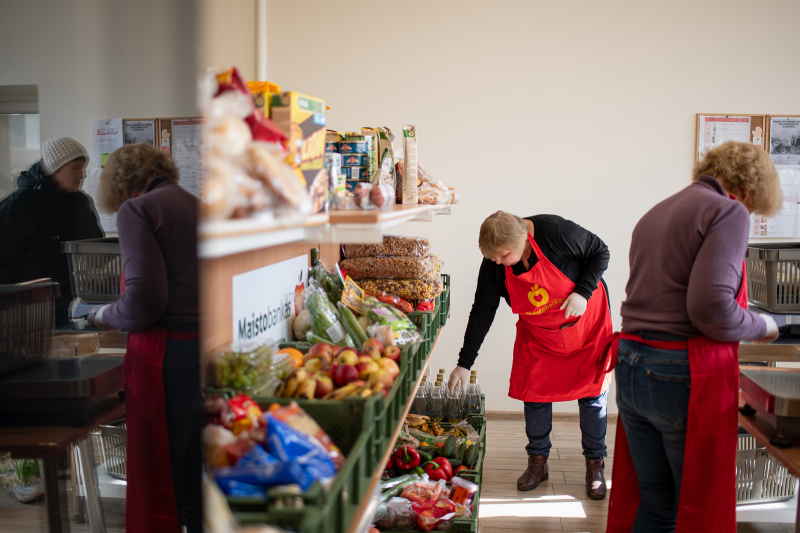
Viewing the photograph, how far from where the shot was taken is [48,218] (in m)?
0.52

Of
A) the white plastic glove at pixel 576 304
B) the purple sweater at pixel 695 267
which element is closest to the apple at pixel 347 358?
the purple sweater at pixel 695 267

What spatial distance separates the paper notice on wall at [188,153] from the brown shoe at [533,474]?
2.97 meters

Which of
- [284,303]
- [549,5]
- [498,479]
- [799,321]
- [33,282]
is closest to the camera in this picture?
[33,282]

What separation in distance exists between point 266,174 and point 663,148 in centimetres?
400

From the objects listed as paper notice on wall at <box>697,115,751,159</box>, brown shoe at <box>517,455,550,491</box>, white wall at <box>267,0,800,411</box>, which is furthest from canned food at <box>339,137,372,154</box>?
paper notice on wall at <box>697,115,751,159</box>

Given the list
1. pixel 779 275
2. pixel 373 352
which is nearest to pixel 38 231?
pixel 373 352

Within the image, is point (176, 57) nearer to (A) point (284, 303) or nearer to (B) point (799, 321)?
(A) point (284, 303)

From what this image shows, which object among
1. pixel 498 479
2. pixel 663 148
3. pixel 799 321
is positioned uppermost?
pixel 663 148

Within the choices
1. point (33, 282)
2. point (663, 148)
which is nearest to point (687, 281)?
point (33, 282)

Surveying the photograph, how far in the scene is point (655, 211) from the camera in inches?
74.0

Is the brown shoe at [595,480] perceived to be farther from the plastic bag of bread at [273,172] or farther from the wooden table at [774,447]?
the plastic bag of bread at [273,172]

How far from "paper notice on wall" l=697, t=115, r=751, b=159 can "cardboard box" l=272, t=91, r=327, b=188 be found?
3772 millimetres

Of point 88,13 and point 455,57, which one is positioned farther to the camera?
point 455,57

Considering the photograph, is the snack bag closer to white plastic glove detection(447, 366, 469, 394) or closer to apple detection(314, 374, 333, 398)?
apple detection(314, 374, 333, 398)
